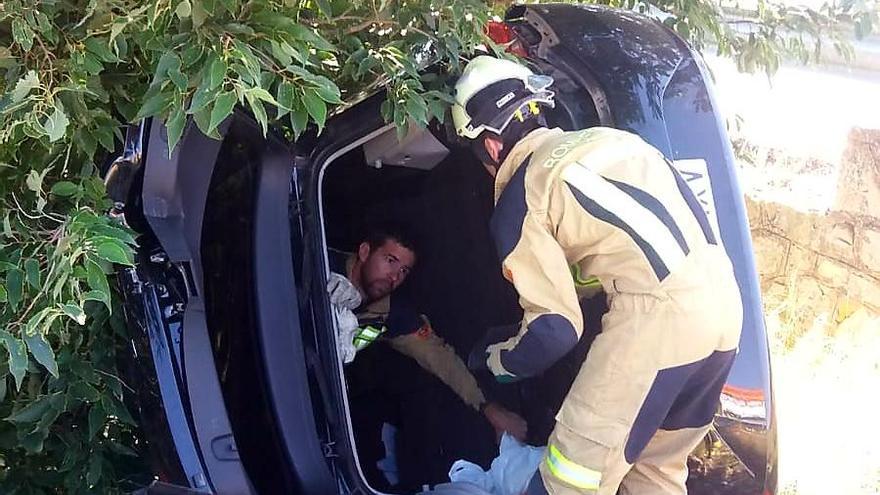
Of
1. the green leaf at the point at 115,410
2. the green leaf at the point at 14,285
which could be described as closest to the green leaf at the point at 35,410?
the green leaf at the point at 115,410

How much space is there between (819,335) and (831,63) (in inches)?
125

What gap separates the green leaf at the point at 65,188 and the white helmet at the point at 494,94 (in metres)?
0.87

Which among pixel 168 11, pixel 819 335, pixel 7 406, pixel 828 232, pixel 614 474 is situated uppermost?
pixel 168 11

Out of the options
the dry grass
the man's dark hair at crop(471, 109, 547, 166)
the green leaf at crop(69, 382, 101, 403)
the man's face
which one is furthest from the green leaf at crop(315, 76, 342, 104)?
the dry grass

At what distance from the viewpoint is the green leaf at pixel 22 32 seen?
1.69 m

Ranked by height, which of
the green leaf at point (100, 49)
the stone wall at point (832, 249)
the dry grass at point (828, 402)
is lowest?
the dry grass at point (828, 402)

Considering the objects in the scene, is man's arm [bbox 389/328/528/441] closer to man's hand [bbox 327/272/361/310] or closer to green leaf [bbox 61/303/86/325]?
man's hand [bbox 327/272/361/310]

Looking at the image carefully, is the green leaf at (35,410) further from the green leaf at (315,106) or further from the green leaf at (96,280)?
the green leaf at (315,106)

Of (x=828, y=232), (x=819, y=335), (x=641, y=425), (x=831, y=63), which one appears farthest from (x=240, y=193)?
(x=831, y=63)

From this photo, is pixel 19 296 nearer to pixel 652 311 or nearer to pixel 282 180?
pixel 282 180

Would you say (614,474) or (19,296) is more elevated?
(19,296)

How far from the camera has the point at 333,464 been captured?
227cm

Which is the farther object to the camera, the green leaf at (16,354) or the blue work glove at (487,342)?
the blue work glove at (487,342)

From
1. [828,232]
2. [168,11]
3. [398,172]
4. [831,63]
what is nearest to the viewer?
[168,11]
